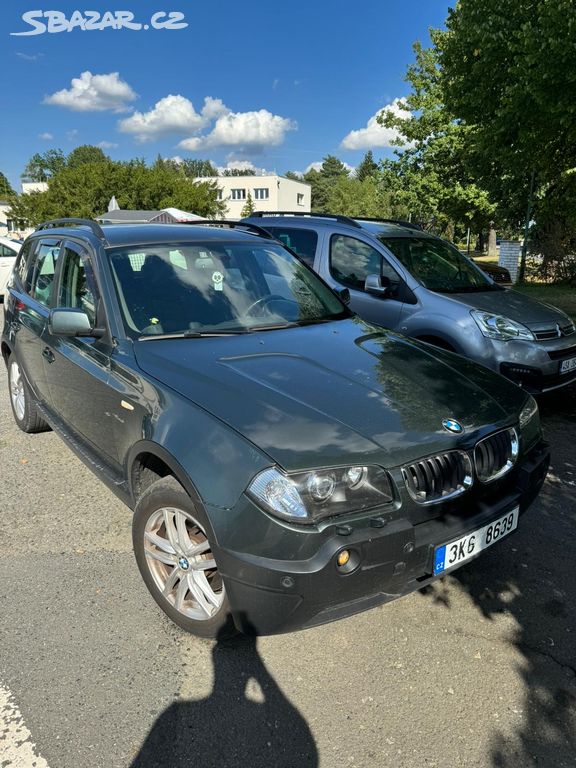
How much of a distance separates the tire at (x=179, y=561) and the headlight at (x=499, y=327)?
12.8 feet

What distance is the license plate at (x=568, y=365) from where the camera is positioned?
18.3 feet

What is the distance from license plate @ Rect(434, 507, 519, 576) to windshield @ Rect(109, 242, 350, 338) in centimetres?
173

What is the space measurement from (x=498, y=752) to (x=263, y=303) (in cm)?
269

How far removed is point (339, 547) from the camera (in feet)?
6.91

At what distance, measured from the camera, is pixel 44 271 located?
14.9 feet

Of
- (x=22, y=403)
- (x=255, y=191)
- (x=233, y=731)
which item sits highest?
(x=255, y=191)

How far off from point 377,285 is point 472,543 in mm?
3759

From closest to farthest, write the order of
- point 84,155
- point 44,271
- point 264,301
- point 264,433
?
point 264,433
point 264,301
point 44,271
point 84,155

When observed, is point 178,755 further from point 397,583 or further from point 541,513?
point 541,513

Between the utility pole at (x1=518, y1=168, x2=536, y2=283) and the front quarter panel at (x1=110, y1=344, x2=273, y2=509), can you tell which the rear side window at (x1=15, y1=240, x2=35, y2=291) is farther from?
the utility pole at (x1=518, y1=168, x2=536, y2=283)

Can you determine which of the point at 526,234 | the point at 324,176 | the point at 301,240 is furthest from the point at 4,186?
the point at 301,240

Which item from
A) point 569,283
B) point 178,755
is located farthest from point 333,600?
point 569,283

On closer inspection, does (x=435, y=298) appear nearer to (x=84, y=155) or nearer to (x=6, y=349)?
(x=6, y=349)

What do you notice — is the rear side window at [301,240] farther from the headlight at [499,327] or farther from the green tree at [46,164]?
the green tree at [46,164]
